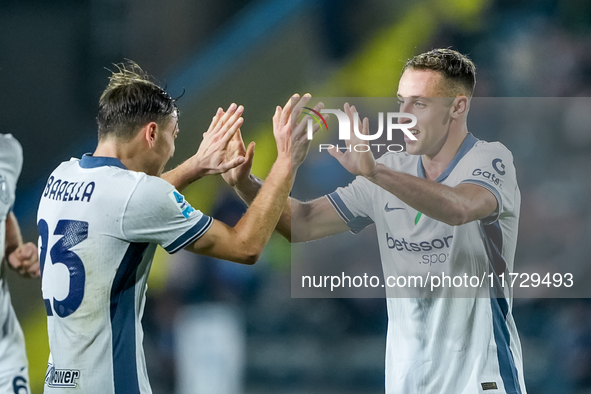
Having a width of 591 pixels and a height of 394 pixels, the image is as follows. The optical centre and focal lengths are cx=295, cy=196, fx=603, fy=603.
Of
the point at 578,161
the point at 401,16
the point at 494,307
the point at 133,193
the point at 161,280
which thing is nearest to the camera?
the point at 133,193

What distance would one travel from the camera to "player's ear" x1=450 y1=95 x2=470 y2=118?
2.41 metres

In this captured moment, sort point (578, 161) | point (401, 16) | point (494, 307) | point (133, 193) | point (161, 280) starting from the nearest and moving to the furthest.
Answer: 1. point (133, 193)
2. point (494, 307)
3. point (578, 161)
4. point (401, 16)
5. point (161, 280)

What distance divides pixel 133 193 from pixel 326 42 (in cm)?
152

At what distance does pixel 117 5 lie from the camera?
299 cm

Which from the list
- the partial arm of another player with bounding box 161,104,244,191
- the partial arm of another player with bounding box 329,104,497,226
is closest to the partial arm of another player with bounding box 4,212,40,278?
the partial arm of another player with bounding box 161,104,244,191

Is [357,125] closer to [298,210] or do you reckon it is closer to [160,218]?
[298,210]

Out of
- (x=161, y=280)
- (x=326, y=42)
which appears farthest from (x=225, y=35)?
(x=161, y=280)

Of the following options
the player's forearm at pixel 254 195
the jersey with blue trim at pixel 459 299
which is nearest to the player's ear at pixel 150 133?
the player's forearm at pixel 254 195

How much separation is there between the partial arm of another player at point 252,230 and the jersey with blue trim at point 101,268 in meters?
0.07

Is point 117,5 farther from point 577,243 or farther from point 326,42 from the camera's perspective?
point 577,243

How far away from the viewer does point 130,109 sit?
197 centimetres

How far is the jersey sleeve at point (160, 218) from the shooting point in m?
1.77

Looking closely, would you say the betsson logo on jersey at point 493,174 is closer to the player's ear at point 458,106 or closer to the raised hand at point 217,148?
the player's ear at point 458,106

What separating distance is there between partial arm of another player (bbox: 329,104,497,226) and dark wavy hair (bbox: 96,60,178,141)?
0.67 metres
